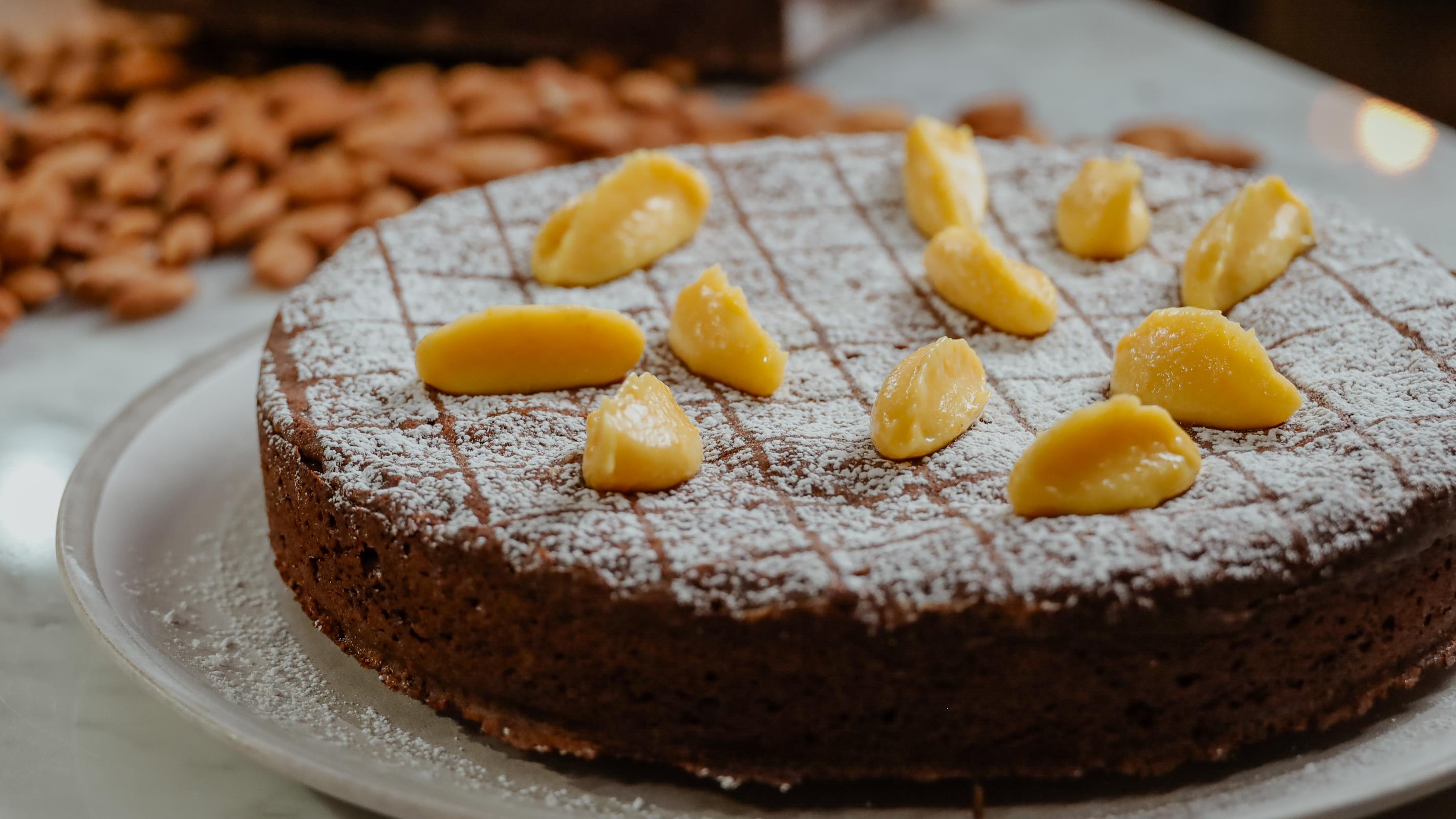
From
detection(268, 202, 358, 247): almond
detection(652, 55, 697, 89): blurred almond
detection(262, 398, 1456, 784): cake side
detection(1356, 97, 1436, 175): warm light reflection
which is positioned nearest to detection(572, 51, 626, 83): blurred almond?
detection(652, 55, 697, 89): blurred almond

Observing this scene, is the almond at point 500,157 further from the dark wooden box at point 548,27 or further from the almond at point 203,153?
the dark wooden box at point 548,27

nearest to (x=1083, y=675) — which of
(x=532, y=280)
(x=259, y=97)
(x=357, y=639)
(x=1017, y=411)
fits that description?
(x=1017, y=411)

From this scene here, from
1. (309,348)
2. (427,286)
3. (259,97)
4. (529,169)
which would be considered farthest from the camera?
(259,97)

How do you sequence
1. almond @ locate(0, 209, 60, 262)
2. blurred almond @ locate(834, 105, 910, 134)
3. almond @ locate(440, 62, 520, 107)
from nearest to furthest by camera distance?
almond @ locate(0, 209, 60, 262)
blurred almond @ locate(834, 105, 910, 134)
almond @ locate(440, 62, 520, 107)

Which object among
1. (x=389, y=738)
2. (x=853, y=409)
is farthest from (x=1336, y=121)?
(x=389, y=738)

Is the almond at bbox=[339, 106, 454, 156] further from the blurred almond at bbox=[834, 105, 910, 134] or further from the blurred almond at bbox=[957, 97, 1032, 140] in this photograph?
the blurred almond at bbox=[957, 97, 1032, 140]

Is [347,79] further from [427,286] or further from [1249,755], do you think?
[1249,755]

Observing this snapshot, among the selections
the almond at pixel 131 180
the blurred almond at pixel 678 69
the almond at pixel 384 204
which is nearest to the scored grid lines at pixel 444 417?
the almond at pixel 384 204
